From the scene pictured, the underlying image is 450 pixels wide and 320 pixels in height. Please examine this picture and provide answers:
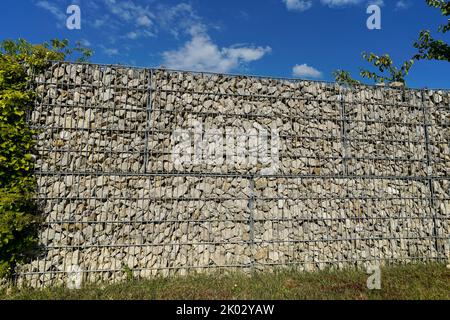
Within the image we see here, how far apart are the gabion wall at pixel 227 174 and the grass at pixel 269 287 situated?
9.7 inches

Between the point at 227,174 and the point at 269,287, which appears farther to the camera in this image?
the point at 227,174

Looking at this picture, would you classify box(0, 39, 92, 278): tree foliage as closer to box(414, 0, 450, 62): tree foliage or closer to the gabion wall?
the gabion wall

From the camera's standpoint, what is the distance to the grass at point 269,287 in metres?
3.95

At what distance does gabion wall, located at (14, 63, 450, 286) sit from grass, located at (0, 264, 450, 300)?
0.25 meters

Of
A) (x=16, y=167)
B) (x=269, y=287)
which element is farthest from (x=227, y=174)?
(x=16, y=167)

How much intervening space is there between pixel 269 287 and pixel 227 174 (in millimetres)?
1758

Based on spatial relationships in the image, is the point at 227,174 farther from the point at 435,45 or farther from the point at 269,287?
the point at 435,45

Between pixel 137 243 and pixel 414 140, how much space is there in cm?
511

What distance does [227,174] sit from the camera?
5000 mm

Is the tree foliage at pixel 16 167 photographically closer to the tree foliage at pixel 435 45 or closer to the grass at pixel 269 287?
the grass at pixel 269 287

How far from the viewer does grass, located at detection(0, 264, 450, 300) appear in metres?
3.95
